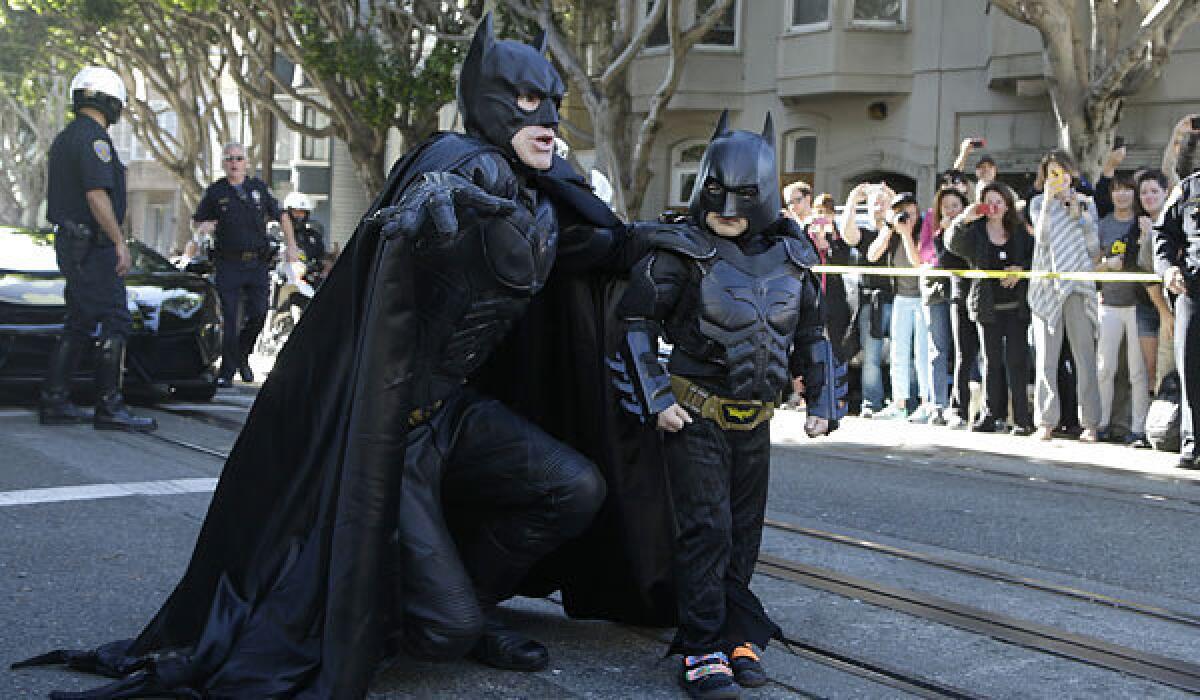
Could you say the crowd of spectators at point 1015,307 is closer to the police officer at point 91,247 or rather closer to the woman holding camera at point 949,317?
the woman holding camera at point 949,317

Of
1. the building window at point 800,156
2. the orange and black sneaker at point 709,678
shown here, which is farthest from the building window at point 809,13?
the orange and black sneaker at point 709,678

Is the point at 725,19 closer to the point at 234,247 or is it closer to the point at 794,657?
the point at 234,247

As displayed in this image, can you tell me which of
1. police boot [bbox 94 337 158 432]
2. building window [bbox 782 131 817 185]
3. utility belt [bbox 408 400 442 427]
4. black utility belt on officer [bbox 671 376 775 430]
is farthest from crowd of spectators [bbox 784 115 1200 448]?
building window [bbox 782 131 817 185]

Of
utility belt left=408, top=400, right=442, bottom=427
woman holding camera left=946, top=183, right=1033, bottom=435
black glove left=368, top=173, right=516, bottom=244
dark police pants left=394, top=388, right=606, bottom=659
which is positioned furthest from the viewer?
woman holding camera left=946, top=183, right=1033, bottom=435

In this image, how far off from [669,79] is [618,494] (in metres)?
15.0

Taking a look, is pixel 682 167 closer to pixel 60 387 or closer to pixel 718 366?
pixel 60 387

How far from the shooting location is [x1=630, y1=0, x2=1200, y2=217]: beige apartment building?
21.5m

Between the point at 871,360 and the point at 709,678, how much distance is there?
28.3ft

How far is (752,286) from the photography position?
169 inches

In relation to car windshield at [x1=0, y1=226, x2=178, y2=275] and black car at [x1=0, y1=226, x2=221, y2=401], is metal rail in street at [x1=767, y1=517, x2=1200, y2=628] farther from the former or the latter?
car windshield at [x1=0, y1=226, x2=178, y2=275]

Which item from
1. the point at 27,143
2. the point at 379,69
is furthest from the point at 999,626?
the point at 27,143

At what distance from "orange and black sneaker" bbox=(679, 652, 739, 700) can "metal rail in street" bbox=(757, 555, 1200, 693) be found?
4.17 ft

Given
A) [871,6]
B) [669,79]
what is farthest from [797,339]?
[871,6]

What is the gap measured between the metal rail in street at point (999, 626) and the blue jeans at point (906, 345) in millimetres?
6179
